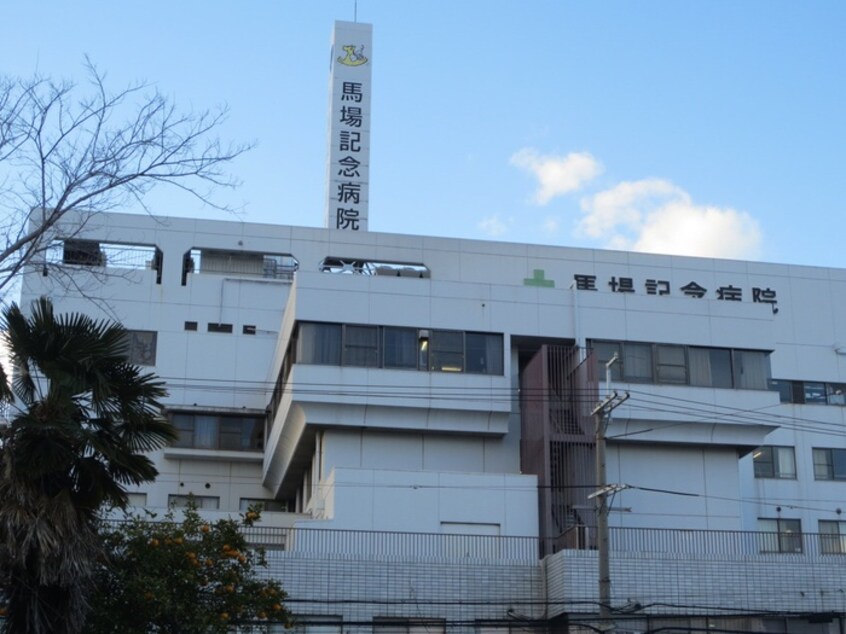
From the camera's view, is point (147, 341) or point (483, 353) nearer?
point (483, 353)

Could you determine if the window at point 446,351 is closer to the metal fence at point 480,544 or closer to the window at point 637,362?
the window at point 637,362

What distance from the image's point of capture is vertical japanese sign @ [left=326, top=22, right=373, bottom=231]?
63.3m

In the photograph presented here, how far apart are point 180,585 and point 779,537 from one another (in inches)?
1208

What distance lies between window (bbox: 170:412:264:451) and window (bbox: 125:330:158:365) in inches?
138

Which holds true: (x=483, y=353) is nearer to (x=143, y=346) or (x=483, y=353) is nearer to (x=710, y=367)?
(x=710, y=367)

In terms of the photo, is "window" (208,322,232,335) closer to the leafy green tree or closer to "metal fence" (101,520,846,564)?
"metal fence" (101,520,846,564)

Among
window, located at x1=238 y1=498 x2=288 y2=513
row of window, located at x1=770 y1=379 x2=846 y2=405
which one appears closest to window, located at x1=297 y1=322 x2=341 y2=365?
window, located at x1=238 y1=498 x2=288 y2=513

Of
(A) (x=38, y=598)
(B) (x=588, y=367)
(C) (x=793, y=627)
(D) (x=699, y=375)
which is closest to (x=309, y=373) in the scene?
(B) (x=588, y=367)

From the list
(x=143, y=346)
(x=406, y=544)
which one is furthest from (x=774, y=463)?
(x=143, y=346)

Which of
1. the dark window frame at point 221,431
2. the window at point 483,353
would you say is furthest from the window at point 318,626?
the dark window frame at point 221,431

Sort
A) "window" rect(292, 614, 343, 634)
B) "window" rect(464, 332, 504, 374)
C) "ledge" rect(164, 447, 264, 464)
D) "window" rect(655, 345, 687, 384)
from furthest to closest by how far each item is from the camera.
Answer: "ledge" rect(164, 447, 264, 464)
"window" rect(655, 345, 687, 384)
"window" rect(464, 332, 504, 374)
"window" rect(292, 614, 343, 634)

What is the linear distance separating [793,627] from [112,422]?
64.9 feet

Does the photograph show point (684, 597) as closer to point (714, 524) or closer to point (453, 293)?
point (714, 524)

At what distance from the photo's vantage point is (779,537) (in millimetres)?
50375
